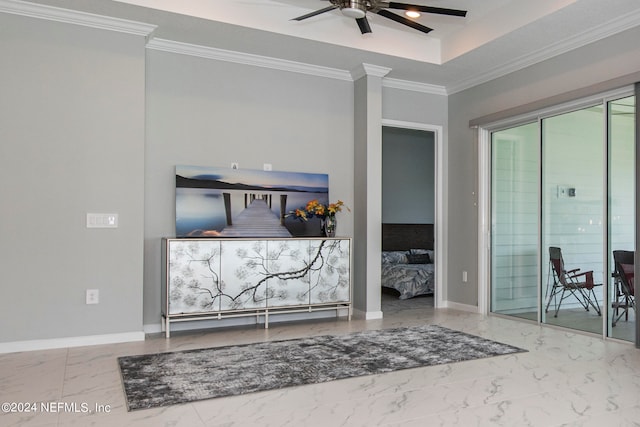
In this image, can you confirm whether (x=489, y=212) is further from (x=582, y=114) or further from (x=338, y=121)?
(x=338, y=121)

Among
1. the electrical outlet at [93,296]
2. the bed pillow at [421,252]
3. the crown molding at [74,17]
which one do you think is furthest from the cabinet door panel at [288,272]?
the bed pillow at [421,252]

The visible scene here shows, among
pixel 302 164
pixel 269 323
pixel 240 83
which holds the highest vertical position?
pixel 240 83

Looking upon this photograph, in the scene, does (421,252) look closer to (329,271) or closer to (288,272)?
(329,271)

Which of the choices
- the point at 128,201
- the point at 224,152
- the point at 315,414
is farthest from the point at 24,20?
the point at 315,414

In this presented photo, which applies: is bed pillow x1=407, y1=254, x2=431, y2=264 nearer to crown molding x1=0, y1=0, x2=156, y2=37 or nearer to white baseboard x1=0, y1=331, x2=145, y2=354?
white baseboard x1=0, y1=331, x2=145, y2=354

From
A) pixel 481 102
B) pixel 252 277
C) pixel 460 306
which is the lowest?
pixel 460 306

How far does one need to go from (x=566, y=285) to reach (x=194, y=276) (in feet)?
11.0

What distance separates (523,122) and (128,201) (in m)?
3.84

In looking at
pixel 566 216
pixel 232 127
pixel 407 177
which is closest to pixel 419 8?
pixel 232 127

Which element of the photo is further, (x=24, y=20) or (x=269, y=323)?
(x=269, y=323)

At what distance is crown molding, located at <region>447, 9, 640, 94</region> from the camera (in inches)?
160

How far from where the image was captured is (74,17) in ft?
13.3

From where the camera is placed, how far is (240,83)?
4.99m

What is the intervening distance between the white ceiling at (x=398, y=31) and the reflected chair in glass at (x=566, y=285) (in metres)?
1.92
